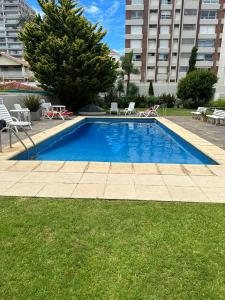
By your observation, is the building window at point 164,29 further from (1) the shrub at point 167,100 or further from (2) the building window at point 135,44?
(1) the shrub at point 167,100

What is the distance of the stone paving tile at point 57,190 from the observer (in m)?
3.71

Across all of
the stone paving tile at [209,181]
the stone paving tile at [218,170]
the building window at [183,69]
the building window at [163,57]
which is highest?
the building window at [163,57]

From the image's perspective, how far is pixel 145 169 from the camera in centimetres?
507

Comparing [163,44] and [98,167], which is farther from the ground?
[163,44]

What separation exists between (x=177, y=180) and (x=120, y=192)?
120 cm

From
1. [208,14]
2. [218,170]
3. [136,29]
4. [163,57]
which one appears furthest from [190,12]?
[218,170]

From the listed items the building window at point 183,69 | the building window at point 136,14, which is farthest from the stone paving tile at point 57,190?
the building window at point 136,14

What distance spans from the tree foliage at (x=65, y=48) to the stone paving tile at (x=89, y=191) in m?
13.8

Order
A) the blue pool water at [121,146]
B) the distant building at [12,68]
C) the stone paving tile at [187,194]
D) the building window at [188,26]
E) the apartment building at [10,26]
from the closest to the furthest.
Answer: the stone paving tile at [187,194] → the blue pool water at [121,146] → the building window at [188,26] → the distant building at [12,68] → the apartment building at [10,26]

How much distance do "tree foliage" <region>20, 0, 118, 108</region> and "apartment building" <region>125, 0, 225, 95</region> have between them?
24.8 m

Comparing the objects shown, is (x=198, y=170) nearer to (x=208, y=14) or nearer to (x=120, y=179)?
(x=120, y=179)

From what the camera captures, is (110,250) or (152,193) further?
(152,193)

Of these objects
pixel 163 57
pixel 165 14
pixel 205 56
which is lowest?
pixel 163 57

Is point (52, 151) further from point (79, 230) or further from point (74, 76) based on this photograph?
point (74, 76)
